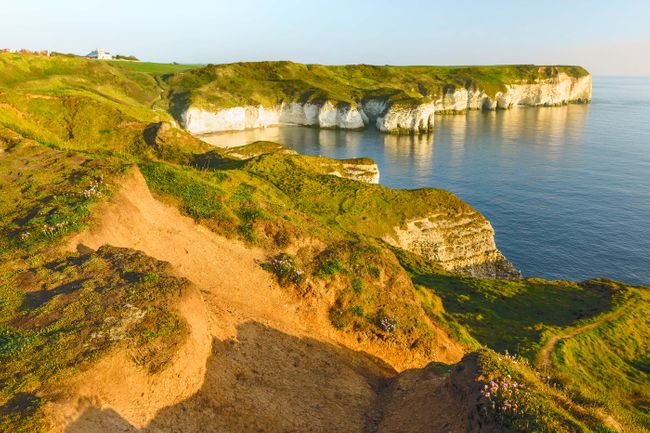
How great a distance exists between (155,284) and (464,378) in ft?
38.5

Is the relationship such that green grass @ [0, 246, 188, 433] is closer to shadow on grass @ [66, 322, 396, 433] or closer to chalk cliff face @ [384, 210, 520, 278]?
shadow on grass @ [66, 322, 396, 433]

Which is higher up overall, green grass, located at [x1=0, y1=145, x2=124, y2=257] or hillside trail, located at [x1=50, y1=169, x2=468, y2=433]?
green grass, located at [x1=0, y1=145, x2=124, y2=257]

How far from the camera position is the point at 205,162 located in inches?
2159

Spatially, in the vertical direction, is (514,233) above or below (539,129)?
below

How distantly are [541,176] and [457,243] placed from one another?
5672 cm

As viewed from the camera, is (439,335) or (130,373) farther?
(439,335)

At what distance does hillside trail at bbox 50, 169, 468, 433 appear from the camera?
1121 cm

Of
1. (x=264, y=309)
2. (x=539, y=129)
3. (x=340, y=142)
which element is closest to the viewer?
(x=264, y=309)

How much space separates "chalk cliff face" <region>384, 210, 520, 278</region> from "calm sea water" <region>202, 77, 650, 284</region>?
8801mm

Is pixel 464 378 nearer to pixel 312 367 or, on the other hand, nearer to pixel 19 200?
pixel 312 367

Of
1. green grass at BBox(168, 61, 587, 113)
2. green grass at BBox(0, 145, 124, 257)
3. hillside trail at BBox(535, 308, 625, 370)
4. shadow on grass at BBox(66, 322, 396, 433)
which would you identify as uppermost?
green grass at BBox(168, 61, 587, 113)

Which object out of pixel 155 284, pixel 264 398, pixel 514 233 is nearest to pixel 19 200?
pixel 155 284

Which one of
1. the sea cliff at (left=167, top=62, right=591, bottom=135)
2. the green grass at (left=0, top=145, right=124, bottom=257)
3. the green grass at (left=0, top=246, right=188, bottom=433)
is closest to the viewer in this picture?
the green grass at (left=0, top=246, right=188, bottom=433)

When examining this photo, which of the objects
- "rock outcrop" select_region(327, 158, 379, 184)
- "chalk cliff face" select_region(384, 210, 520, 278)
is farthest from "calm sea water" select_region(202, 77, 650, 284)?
"rock outcrop" select_region(327, 158, 379, 184)
